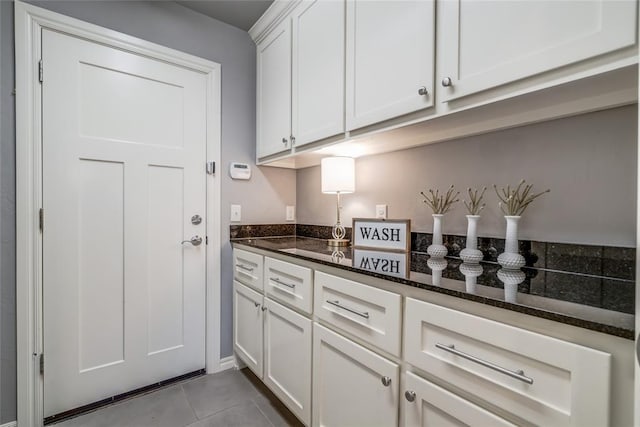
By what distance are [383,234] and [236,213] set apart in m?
1.11

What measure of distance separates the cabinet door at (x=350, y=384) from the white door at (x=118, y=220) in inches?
43.0

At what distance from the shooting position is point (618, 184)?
0.94 m

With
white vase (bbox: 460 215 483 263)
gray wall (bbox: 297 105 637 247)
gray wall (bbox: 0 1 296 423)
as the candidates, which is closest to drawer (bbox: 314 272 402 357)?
white vase (bbox: 460 215 483 263)

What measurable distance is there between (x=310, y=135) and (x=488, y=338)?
4.02 ft

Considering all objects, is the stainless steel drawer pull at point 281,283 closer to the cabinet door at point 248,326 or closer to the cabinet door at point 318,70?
the cabinet door at point 248,326

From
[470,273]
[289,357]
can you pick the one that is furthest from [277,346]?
[470,273]

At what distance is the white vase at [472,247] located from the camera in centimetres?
110

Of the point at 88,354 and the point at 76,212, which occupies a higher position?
the point at 76,212

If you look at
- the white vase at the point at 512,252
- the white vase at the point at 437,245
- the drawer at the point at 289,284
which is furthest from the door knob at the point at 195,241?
the white vase at the point at 512,252

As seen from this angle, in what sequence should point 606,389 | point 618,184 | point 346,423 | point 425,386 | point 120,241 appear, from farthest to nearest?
point 120,241, point 346,423, point 618,184, point 425,386, point 606,389

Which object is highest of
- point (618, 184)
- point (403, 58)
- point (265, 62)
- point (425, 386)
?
point (265, 62)

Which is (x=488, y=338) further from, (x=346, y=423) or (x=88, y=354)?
(x=88, y=354)

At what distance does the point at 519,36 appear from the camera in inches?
33.0

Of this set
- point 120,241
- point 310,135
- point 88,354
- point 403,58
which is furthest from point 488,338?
point 88,354
